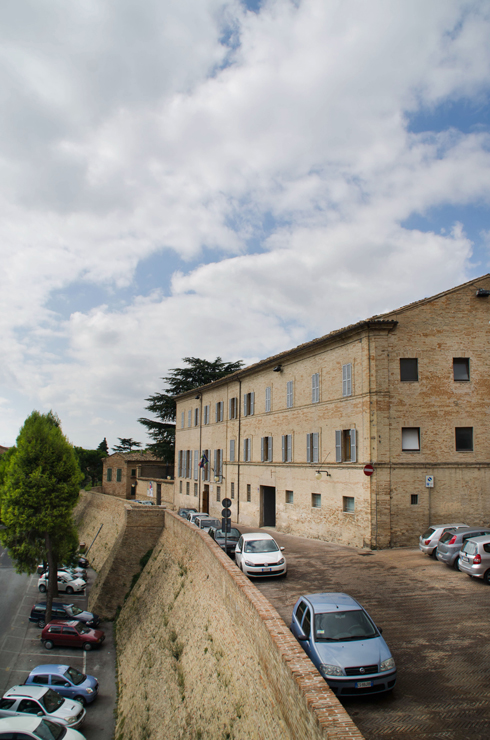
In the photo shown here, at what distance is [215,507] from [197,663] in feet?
83.6

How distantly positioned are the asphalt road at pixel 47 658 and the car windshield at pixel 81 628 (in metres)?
0.97

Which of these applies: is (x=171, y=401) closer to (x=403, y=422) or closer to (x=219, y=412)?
(x=219, y=412)

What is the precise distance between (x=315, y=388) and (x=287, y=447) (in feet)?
15.3

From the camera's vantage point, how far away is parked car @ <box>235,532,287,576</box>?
16594 millimetres

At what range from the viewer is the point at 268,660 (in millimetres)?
8914

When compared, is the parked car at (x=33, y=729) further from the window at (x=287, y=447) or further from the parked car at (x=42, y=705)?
the window at (x=287, y=447)

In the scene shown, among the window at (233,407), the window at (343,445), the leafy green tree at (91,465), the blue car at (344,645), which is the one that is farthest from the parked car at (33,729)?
the leafy green tree at (91,465)

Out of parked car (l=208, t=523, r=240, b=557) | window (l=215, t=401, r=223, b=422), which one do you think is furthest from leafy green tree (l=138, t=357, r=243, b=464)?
parked car (l=208, t=523, r=240, b=557)

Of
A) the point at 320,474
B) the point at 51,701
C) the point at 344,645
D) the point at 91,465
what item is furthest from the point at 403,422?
the point at 91,465

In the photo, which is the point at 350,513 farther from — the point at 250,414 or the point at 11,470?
the point at 11,470

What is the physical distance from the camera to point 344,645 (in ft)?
29.6

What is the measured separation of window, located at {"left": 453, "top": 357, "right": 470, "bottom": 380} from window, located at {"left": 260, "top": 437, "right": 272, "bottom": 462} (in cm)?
1278

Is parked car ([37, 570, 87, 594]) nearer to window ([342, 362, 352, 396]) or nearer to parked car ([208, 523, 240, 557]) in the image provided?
parked car ([208, 523, 240, 557])

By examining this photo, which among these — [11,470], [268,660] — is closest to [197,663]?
[268,660]
